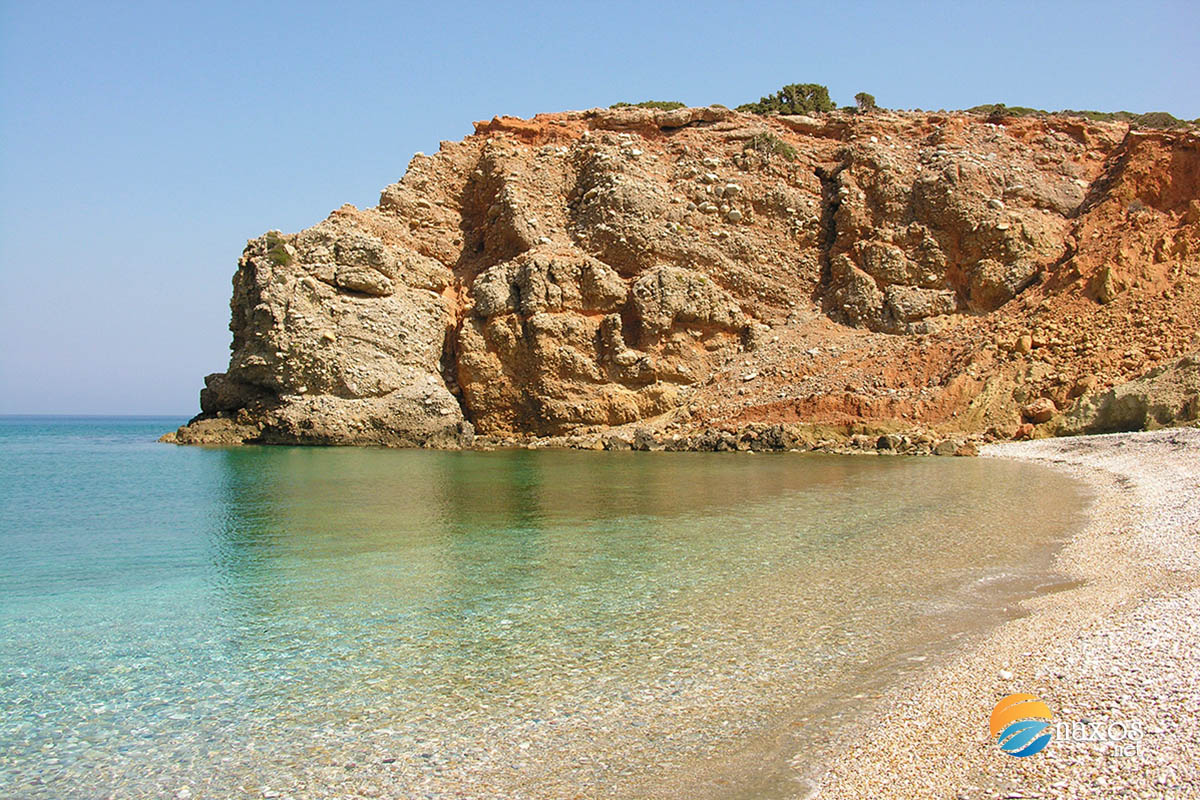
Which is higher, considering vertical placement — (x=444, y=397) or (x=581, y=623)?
(x=444, y=397)

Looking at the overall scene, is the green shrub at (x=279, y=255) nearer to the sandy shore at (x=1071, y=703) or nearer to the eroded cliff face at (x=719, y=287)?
the eroded cliff face at (x=719, y=287)

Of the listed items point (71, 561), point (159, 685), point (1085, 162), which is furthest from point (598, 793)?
point (1085, 162)

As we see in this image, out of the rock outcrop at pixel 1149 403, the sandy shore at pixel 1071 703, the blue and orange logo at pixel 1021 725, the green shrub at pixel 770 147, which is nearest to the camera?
the sandy shore at pixel 1071 703

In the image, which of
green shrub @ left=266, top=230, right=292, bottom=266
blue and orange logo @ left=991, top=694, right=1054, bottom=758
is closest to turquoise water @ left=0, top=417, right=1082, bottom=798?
blue and orange logo @ left=991, top=694, right=1054, bottom=758

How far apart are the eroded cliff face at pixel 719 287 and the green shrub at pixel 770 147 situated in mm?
157

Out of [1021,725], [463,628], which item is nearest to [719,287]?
[463,628]

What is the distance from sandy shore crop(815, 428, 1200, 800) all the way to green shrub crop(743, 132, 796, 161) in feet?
115

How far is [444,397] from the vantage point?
120ft

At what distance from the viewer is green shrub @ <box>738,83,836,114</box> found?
4797 centimetres

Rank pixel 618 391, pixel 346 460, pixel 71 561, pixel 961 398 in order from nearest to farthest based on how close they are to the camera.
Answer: pixel 71 561
pixel 346 460
pixel 961 398
pixel 618 391

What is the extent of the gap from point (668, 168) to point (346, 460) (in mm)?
23127

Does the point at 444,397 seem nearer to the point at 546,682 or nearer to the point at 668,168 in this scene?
the point at 668,168

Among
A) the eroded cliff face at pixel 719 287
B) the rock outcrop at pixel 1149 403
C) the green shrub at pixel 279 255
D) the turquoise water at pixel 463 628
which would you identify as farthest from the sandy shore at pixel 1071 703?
the green shrub at pixel 279 255

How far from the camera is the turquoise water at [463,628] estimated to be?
5.41 metres
